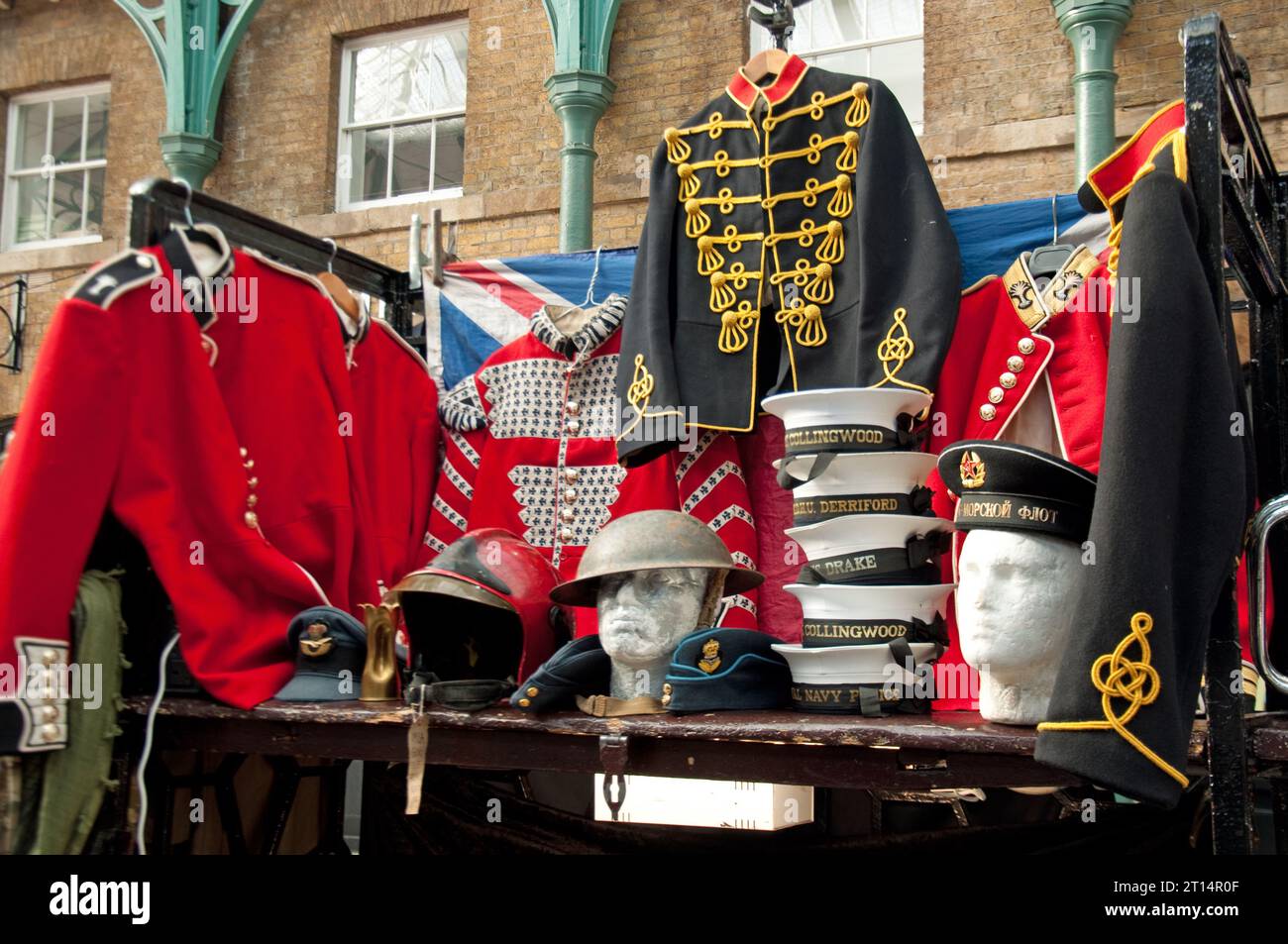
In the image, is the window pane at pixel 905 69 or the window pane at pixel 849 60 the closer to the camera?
the window pane at pixel 905 69

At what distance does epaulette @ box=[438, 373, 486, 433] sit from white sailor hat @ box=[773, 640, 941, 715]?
6.21 feet

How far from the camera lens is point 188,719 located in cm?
337

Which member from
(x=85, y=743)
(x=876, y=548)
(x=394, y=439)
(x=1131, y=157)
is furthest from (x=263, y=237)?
(x=1131, y=157)

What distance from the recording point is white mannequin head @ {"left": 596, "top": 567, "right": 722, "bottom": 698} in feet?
9.79

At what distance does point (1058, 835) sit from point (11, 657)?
282 centimetres

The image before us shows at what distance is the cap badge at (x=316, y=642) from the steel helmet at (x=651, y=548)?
730 mm

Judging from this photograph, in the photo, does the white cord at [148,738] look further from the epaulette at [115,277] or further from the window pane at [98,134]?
the window pane at [98,134]

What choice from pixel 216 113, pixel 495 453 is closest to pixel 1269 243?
pixel 495 453

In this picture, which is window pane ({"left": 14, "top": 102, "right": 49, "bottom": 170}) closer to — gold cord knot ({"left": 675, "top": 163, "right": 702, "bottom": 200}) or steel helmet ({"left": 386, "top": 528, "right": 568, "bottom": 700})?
gold cord knot ({"left": 675, "top": 163, "right": 702, "bottom": 200})

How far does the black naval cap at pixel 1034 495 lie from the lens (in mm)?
2498

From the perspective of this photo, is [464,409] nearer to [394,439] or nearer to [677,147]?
[394,439]

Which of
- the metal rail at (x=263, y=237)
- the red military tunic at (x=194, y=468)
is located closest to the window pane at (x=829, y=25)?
the metal rail at (x=263, y=237)

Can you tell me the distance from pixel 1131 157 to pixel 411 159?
698 centimetres

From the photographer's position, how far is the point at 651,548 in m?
3.00
